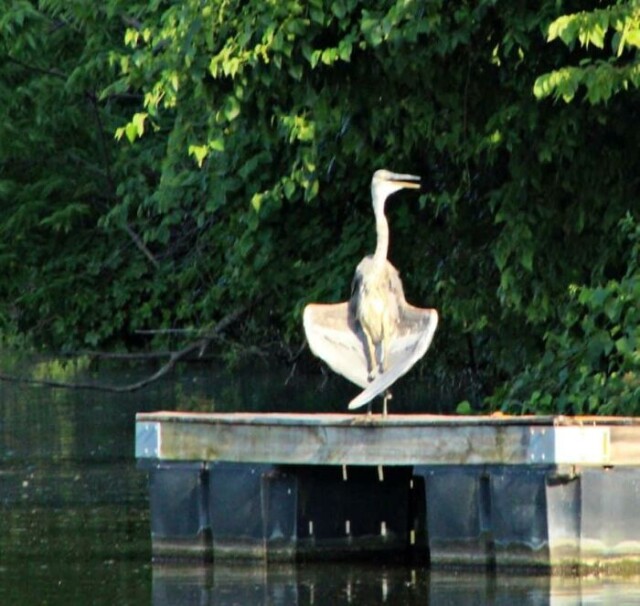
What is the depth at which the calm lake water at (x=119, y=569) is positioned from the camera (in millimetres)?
12227

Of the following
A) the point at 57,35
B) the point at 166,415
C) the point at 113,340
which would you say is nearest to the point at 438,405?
the point at 113,340

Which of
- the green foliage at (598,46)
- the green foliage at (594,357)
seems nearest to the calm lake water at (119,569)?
the green foliage at (594,357)

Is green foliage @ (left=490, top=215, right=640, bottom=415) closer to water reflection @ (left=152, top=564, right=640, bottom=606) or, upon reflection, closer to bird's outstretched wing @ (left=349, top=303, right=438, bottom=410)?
bird's outstretched wing @ (left=349, top=303, right=438, bottom=410)

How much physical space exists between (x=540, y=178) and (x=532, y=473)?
17.8 ft

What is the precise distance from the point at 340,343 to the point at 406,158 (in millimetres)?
5309

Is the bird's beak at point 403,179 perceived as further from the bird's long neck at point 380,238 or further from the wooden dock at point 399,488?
the wooden dock at point 399,488

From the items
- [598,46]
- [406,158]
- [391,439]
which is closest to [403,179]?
[598,46]

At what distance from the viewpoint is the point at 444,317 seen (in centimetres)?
1978

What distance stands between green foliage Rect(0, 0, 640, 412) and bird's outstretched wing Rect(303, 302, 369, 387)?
6.04 ft

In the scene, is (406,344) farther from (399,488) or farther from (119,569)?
(119,569)

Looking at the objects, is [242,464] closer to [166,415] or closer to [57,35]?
[166,415]

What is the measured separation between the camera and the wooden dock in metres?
12.6

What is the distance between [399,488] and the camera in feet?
46.3

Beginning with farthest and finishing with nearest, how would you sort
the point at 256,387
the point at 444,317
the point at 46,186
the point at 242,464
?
the point at 256,387
the point at 46,186
the point at 444,317
the point at 242,464
